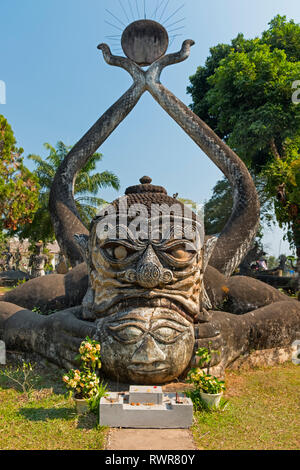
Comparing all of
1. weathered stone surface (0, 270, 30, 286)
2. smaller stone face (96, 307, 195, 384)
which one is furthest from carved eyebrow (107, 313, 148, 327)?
weathered stone surface (0, 270, 30, 286)

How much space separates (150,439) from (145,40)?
26.0 ft

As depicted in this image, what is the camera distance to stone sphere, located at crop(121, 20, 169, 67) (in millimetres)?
8695

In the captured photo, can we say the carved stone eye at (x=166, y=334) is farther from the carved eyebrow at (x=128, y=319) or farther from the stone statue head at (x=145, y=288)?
the carved eyebrow at (x=128, y=319)

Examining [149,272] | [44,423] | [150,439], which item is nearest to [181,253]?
[149,272]

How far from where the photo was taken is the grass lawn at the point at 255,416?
3252mm

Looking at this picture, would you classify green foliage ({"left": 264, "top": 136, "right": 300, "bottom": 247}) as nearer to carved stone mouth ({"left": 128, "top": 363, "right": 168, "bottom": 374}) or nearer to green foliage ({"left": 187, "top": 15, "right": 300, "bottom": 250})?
green foliage ({"left": 187, "top": 15, "right": 300, "bottom": 250})

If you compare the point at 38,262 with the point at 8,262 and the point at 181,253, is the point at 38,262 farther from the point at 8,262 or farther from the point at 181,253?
the point at 181,253

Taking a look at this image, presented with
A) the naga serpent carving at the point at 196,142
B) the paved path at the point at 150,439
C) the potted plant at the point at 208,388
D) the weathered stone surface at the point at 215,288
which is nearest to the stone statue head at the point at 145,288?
the potted plant at the point at 208,388

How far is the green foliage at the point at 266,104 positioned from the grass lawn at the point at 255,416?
30.4 ft

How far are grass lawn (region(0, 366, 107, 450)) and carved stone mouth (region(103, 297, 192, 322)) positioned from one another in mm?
1041

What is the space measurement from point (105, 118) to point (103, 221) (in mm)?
4321

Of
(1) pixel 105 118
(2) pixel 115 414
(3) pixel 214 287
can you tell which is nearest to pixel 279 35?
(1) pixel 105 118

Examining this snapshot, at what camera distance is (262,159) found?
18.6 metres
